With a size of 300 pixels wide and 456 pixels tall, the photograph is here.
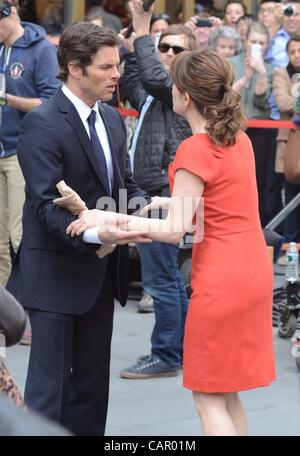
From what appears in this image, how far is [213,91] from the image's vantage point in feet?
13.1

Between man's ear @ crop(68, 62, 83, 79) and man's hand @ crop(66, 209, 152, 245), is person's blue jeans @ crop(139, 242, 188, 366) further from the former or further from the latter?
man's hand @ crop(66, 209, 152, 245)

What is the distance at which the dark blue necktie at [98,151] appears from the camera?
434 centimetres

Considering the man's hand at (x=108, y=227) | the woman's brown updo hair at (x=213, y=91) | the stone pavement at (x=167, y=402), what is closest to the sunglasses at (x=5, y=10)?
the stone pavement at (x=167, y=402)

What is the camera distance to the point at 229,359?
3957 millimetres

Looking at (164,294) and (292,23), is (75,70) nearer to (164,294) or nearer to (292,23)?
(164,294)

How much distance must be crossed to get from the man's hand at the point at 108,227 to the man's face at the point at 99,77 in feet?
2.06

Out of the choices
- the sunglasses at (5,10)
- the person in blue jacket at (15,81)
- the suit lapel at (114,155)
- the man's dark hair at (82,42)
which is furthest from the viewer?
the sunglasses at (5,10)

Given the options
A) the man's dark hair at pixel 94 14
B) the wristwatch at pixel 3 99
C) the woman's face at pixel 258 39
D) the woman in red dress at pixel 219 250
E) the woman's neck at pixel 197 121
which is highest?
the woman's neck at pixel 197 121

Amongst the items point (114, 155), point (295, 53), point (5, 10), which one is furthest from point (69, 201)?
point (295, 53)

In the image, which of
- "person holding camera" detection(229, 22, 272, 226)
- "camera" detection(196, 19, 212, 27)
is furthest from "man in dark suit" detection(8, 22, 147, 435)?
"camera" detection(196, 19, 212, 27)

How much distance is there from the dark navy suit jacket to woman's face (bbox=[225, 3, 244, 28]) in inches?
318

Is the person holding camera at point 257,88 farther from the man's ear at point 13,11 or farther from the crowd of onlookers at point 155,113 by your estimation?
the man's ear at point 13,11
